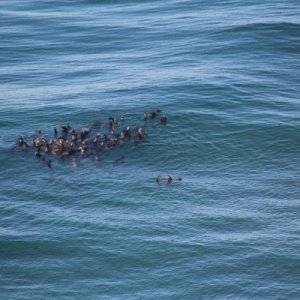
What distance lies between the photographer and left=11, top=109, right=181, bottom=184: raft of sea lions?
55.9 metres

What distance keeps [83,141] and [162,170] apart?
7.35 metres

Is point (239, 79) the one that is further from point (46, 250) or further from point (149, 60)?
point (46, 250)

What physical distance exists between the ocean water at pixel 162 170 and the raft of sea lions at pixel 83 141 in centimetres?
85

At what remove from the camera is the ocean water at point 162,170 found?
140ft

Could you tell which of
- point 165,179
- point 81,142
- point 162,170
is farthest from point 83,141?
point 165,179

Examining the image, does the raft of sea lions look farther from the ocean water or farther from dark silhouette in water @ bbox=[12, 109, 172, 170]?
the ocean water

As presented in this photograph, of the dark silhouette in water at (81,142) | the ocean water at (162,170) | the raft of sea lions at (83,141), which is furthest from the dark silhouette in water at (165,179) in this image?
the ocean water at (162,170)

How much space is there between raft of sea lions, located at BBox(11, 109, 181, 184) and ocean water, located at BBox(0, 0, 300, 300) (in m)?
0.85

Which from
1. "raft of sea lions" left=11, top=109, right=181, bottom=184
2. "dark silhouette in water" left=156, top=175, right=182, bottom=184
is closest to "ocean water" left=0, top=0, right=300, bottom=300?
"dark silhouette in water" left=156, top=175, right=182, bottom=184

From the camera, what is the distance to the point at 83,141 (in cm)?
5662

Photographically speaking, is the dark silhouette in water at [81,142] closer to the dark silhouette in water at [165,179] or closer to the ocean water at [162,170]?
the dark silhouette in water at [165,179]

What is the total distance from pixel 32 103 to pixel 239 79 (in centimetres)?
2260

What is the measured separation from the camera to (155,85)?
71.9 m

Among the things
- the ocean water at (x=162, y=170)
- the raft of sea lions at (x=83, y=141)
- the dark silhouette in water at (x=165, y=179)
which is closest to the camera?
the ocean water at (x=162, y=170)
